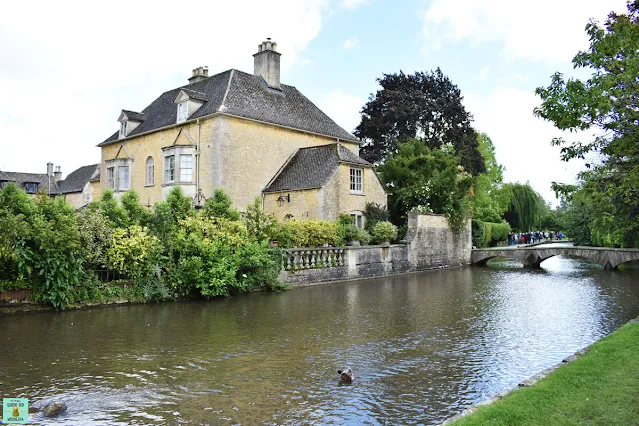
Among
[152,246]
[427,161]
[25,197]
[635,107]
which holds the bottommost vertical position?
[152,246]

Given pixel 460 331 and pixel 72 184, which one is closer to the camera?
pixel 460 331

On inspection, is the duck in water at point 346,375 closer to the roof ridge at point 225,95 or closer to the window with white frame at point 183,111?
the roof ridge at point 225,95

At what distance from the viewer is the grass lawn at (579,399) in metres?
5.27

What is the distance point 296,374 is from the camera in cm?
829

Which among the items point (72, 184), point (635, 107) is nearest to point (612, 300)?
point (635, 107)

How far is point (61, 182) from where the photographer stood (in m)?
55.3

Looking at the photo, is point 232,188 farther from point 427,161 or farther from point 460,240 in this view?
point 460,240

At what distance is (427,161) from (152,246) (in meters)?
21.5

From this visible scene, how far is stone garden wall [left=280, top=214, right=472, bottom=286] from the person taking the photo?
21.1 metres

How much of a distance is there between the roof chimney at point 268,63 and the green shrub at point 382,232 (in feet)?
40.0

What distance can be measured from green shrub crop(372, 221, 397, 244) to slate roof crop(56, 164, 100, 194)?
33064mm

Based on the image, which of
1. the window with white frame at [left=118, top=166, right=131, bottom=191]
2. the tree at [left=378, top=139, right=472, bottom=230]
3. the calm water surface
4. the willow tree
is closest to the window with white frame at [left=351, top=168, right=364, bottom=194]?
the tree at [left=378, top=139, right=472, bottom=230]

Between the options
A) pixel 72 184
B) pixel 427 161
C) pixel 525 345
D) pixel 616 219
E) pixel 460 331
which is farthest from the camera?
pixel 72 184

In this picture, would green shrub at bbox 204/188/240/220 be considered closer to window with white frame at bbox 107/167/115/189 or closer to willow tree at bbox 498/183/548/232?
window with white frame at bbox 107/167/115/189
